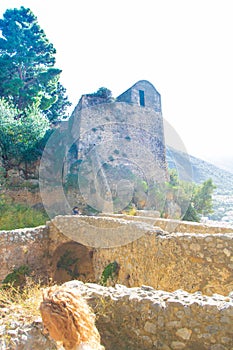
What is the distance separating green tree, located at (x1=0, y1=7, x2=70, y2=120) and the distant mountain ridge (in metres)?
12.2

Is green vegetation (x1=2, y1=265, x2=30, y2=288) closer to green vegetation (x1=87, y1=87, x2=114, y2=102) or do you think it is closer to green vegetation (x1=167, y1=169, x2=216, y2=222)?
green vegetation (x1=167, y1=169, x2=216, y2=222)

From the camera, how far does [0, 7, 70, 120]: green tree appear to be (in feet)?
70.8

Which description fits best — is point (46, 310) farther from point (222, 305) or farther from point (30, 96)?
point (30, 96)

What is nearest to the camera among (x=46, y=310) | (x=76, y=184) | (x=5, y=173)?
(x=46, y=310)

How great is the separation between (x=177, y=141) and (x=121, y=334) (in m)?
17.3

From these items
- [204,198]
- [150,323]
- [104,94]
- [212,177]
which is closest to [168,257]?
[150,323]

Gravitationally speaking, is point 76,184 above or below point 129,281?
above

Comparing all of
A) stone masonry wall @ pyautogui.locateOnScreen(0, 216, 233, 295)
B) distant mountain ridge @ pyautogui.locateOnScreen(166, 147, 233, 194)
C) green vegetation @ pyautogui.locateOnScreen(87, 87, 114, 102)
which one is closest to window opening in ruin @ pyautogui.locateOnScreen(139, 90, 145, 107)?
green vegetation @ pyautogui.locateOnScreen(87, 87, 114, 102)

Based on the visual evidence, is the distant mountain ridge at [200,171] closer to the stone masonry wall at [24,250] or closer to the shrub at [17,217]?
the shrub at [17,217]

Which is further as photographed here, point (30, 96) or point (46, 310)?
point (30, 96)

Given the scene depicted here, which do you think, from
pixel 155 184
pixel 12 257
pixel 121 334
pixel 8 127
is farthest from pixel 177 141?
pixel 121 334

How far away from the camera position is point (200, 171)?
36.1m

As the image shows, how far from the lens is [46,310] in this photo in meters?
2.03

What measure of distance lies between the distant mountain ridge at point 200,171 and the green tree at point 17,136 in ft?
40.6
